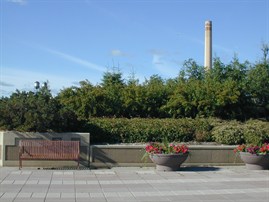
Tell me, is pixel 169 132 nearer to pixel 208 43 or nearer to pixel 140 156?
pixel 140 156

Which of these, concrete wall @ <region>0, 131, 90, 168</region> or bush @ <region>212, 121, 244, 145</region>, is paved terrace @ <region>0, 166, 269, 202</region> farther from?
bush @ <region>212, 121, 244, 145</region>

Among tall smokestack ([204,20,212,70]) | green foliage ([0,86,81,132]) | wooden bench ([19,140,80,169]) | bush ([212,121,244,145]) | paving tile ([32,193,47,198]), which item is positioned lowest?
paving tile ([32,193,47,198])

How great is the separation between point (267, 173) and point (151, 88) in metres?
7.91

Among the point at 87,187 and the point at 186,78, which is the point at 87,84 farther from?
the point at 87,187

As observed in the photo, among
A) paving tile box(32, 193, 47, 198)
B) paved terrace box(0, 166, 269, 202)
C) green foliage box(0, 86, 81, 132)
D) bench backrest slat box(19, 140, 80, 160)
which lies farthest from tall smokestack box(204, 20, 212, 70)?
paving tile box(32, 193, 47, 198)

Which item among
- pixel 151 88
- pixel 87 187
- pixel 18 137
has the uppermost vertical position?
pixel 151 88

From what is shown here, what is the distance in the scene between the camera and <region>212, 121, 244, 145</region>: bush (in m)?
16.3

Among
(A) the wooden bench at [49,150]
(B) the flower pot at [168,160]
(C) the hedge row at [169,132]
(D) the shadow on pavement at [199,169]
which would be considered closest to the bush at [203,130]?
(C) the hedge row at [169,132]

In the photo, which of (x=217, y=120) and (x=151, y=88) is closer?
(x=217, y=120)

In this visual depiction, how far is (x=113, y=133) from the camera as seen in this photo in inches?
640

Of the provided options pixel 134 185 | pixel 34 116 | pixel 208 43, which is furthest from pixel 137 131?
pixel 208 43

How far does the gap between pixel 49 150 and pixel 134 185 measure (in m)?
4.04

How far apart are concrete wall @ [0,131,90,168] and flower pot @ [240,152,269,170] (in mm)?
5177

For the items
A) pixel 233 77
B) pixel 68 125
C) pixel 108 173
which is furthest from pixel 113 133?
pixel 233 77
